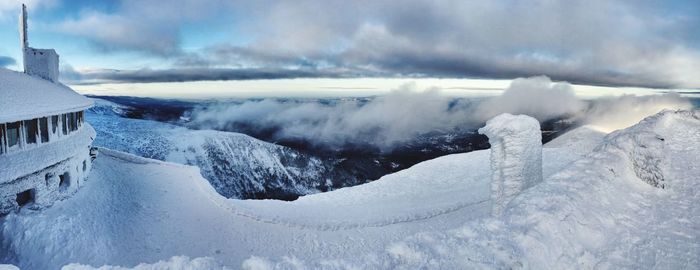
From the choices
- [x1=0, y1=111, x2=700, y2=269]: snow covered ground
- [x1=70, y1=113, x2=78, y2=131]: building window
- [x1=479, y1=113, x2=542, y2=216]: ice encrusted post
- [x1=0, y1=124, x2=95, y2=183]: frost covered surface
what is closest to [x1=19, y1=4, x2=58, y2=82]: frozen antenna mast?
[x1=70, y1=113, x2=78, y2=131]: building window

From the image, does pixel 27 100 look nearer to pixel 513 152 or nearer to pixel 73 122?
pixel 73 122

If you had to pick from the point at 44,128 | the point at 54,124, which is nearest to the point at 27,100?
the point at 44,128

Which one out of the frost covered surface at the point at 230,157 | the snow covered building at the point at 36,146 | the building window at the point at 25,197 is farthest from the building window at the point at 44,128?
the frost covered surface at the point at 230,157

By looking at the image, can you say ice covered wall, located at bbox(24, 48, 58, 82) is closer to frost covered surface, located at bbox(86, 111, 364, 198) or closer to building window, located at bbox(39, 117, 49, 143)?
building window, located at bbox(39, 117, 49, 143)

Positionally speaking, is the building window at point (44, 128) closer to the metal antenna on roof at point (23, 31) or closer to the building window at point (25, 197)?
the building window at point (25, 197)

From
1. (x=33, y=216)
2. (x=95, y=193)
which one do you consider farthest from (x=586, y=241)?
(x=95, y=193)
